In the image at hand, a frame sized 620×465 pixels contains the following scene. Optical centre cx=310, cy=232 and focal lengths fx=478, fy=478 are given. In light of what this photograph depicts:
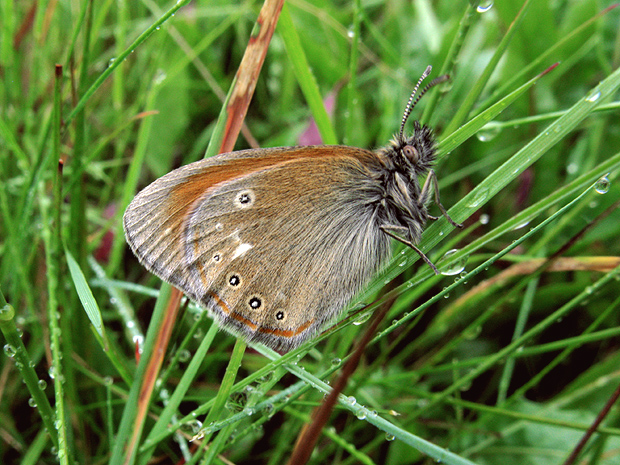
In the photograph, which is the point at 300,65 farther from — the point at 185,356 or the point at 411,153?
the point at 185,356

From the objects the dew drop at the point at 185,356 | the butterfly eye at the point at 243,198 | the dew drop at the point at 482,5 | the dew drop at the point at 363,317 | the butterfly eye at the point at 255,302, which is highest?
the dew drop at the point at 482,5

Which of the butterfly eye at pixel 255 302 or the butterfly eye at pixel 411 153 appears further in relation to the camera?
the butterfly eye at pixel 411 153

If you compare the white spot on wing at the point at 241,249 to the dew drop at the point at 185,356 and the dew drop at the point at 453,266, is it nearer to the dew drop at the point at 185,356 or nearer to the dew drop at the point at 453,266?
the dew drop at the point at 185,356

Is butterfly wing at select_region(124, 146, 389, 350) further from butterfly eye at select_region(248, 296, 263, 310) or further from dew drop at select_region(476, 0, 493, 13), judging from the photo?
dew drop at select_region(476, 0, 493, 13)

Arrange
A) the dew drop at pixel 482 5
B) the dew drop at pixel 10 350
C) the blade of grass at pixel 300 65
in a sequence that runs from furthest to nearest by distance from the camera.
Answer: the blade of grass at pixel 300 65, the dew drop at pixel 482 5, the dew drop at pixel 10 350

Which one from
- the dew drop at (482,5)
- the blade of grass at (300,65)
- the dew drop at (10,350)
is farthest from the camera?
the blade of grass at (300,65)

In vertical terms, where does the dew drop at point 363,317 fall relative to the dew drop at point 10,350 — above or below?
above

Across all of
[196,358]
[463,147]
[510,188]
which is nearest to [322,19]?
[463,147]

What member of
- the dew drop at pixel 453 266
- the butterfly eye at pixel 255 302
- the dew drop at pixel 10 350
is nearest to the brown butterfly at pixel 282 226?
the butterfly eye at pixel 255 302
